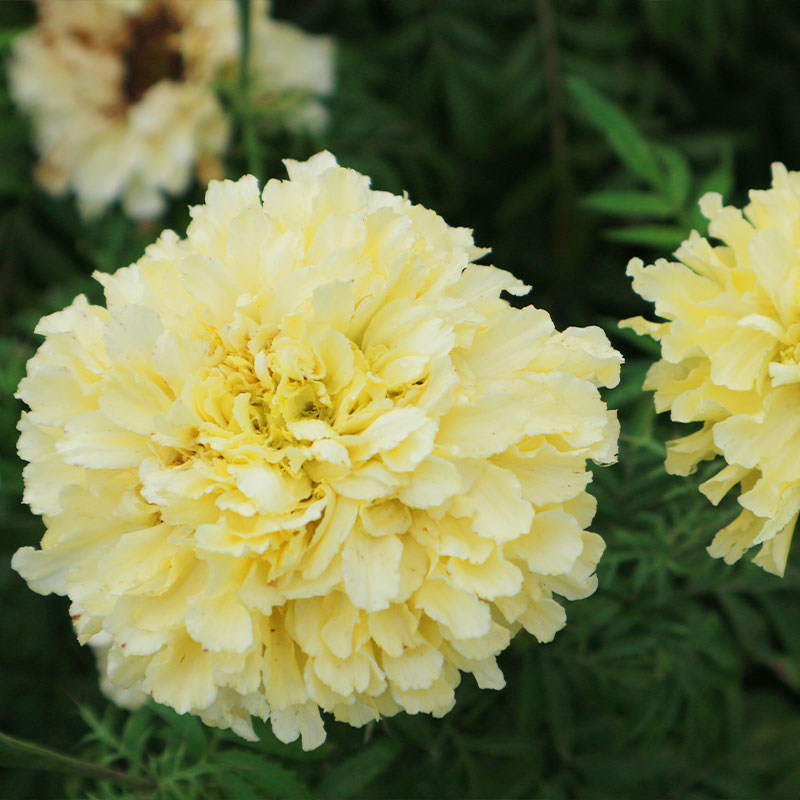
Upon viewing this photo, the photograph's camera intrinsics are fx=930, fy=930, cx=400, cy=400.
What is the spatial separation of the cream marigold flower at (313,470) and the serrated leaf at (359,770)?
18 centimetres

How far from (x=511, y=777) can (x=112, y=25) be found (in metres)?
1.32

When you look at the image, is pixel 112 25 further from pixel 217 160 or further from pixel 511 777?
pixel 511 777

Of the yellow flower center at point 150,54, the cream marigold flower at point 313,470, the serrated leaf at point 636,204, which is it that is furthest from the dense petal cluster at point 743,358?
the yellow flower center at point 150,54

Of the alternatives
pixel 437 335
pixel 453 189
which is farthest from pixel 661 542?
pixel 453 189

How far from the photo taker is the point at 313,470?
2.61ft

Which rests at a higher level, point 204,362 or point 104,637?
point 204,362

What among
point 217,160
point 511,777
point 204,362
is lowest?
point 511,777

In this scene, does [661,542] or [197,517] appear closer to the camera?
[197,517]

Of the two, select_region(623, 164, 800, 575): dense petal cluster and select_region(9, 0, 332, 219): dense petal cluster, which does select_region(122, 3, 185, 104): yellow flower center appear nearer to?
select_region(9, 0, 332, 219): dense petal cluster

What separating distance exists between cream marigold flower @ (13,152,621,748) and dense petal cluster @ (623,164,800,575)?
109 millimetres

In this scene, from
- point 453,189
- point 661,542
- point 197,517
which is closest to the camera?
point 197,517

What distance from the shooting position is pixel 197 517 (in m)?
0.77

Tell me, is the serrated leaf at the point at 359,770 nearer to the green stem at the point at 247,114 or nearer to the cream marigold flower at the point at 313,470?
the cream marigold flower at the point at 313,470

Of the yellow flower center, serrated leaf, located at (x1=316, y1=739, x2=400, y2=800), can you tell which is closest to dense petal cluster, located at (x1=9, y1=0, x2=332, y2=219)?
the yellow flower center
